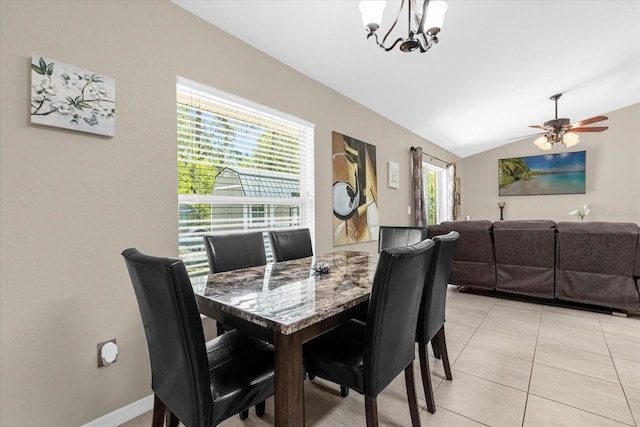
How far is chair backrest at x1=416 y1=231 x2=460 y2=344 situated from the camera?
5.24 ft

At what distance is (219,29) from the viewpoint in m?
2.23

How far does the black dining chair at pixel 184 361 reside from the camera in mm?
933

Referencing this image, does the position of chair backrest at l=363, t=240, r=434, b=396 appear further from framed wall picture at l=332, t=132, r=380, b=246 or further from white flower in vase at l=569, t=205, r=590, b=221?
white flower in vase at l=569, t=205, r=590, b=221

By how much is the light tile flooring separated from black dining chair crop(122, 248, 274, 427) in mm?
637

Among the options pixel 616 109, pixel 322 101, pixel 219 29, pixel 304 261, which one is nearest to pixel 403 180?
pixel 322 101

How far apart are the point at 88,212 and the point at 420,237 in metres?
2.36

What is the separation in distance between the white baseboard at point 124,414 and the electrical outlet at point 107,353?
0.28 metres

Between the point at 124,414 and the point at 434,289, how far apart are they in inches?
74.3

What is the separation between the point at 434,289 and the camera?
1671mm

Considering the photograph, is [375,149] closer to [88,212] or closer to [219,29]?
[219,29]

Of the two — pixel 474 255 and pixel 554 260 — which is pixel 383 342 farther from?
pixel 554 260

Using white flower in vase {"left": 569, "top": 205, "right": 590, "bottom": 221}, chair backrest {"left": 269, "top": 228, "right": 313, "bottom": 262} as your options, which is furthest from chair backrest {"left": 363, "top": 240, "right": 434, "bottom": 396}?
white flower in vase {"left": 569, "top": 205, "right": 590, "bottom": 221}

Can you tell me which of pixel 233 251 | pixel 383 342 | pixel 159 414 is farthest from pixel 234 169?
pixel 383 342

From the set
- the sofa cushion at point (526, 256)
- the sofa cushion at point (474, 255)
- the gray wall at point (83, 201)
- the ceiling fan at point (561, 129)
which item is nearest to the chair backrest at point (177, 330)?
the gray wall at point (83, 201)
